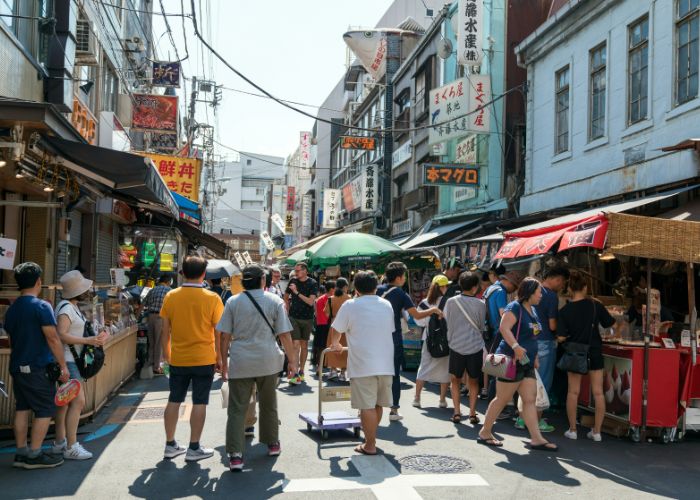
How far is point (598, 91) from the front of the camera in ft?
44.3

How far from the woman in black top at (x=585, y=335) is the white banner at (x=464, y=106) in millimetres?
10362

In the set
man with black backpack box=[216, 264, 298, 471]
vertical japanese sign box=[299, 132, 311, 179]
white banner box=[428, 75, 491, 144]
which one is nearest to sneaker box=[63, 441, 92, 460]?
man with black backpack box=[216, 264, 298, 471]

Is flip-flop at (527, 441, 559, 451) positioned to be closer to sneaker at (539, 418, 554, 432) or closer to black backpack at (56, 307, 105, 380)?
sneaker at (539, 418, 554, 432)

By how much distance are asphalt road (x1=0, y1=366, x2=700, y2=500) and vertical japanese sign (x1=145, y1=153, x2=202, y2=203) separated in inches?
490

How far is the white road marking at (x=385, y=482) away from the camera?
5.43m

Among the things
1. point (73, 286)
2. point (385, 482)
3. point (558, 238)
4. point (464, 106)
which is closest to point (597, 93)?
point (464, 106)

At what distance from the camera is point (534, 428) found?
691 cm

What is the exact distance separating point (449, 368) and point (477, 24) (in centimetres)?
1190

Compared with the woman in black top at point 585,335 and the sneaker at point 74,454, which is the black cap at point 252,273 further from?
the woman in black top at point 585,335

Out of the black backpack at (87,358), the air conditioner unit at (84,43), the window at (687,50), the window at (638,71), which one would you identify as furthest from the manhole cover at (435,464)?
the air conditioner unit at (84,43)

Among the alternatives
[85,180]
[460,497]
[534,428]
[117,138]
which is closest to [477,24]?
[117,138]

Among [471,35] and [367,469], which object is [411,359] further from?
[471,35]

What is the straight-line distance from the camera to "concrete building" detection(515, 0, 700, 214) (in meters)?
10.8

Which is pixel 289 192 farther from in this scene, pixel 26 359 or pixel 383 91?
pixel 26 359
